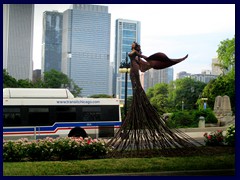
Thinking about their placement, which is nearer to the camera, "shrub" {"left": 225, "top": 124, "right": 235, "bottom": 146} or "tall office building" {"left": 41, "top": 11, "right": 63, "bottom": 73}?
"tall office building" {"left": 41, "top": 11, "right": 63, "bottom": 73}

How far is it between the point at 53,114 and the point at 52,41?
2791 mm

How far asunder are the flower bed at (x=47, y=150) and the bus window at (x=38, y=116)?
261 cm

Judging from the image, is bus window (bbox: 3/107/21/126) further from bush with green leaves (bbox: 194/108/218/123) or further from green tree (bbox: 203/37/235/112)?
green tree (bbox: 203/37/235/112)

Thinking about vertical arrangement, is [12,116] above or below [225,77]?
below

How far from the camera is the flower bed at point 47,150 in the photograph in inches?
331

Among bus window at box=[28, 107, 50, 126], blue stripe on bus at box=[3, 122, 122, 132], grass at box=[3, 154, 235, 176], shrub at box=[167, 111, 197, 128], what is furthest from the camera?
shrub at box=[167, 111, 197, 128]

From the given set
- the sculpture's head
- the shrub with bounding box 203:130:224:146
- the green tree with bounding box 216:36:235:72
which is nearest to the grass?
the shrub with bounding box 203:130:224:146

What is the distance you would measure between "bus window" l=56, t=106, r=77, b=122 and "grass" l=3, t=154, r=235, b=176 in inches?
149

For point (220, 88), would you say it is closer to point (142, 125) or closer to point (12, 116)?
point (142, 125)

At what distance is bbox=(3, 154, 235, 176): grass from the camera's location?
7391 mm

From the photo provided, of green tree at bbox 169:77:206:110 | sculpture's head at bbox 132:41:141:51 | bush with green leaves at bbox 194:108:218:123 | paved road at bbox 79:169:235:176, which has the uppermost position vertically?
sculpture's head at bbox 132:41:141:51

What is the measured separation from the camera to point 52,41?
10.1 m

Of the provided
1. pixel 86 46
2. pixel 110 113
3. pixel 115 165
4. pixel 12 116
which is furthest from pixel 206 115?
pixel 115 165
